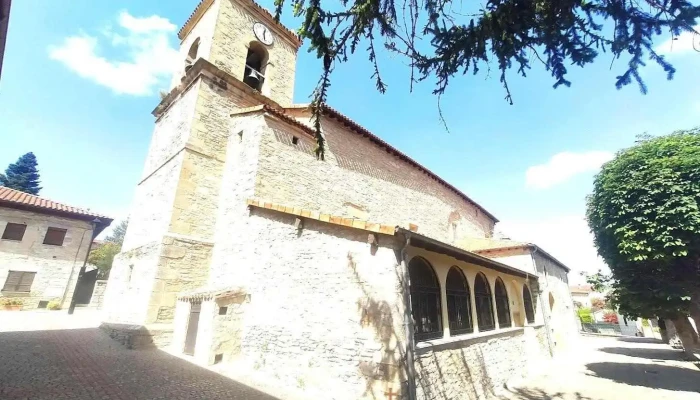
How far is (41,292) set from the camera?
15.7m

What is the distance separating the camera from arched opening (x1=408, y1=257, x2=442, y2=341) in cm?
627

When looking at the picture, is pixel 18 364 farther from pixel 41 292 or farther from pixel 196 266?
pixel 41 292

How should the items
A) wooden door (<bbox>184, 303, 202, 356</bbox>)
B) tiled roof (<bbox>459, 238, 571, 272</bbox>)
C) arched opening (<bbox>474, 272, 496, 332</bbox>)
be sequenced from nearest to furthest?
wooden door (<bbox>184, 303, 202, 356</bbox>) → arched opening (<bbox>474, 272, 496, 332</bbox>) → tiled roof (<bbox>459, 238, 571, 272</bbox>)

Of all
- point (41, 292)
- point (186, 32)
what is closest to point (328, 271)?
point (186, 32)

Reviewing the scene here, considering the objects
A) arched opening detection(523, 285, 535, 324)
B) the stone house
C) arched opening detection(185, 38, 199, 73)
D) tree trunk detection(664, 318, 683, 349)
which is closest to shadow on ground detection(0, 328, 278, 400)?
the stone house

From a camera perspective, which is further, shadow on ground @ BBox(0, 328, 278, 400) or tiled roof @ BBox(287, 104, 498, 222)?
tiled roof @ BBox(287, 104, 498, 222)

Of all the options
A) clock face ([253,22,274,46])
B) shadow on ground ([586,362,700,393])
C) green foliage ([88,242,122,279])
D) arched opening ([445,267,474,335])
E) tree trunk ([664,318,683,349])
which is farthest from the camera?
green foliage ([88,242,122,279])

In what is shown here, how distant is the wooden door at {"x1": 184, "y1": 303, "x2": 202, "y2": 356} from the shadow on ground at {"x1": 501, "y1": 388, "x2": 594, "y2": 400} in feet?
26.7

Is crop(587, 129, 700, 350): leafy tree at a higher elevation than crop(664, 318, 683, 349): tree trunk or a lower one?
higher

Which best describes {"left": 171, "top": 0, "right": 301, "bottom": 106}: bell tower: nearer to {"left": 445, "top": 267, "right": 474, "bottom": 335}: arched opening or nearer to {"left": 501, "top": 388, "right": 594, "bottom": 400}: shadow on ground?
{"left": 445, "top": 267, "right": 474, "bottom": 335}: arched opening

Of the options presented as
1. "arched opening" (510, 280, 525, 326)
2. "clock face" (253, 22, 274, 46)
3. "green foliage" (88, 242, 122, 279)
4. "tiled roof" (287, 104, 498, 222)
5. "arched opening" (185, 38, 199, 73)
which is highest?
"clock face" (253, 22, 274, 46)

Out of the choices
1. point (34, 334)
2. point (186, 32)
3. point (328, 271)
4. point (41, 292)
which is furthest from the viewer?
point (41, 292)

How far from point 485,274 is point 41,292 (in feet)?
71.5

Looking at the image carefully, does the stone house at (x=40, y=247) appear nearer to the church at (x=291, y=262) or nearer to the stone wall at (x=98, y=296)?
the stone wall at (x=98, y=296)
